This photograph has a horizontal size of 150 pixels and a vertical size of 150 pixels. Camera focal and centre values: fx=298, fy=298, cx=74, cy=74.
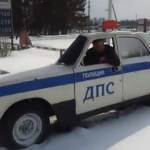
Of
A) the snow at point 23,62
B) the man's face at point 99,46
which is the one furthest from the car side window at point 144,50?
the snow at point 23,62

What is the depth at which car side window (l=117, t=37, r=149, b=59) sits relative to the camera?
5.36 metres

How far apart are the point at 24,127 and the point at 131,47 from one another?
249 centimetres

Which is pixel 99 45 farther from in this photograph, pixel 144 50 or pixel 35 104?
pixel 35 104

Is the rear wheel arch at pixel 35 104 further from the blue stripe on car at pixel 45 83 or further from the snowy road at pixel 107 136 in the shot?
the snowy road at pixel 107 136

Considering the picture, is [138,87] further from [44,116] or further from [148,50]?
[44,116]

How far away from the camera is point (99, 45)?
5.27 meters

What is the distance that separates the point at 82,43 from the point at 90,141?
5.25ft

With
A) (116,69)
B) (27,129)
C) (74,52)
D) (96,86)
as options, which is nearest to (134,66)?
(116,69)

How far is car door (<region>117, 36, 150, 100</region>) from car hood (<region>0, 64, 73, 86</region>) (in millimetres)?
1225

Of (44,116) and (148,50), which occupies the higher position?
(148,50)

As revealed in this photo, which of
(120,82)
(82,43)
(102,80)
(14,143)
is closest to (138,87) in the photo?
(120,82)

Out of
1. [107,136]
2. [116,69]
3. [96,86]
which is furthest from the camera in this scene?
[116,69]

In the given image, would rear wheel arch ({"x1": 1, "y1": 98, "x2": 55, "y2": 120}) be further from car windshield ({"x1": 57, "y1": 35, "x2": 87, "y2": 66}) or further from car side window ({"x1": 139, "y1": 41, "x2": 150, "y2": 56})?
car side window ({"x1": 139, "y1": 41, "x2": 150, "y2": 56})

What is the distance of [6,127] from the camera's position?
13.6 feet
